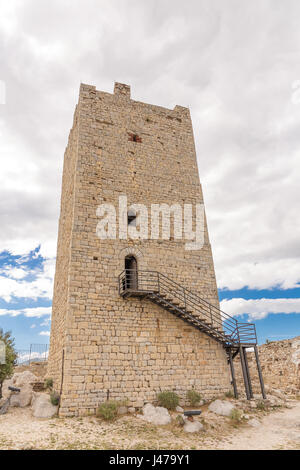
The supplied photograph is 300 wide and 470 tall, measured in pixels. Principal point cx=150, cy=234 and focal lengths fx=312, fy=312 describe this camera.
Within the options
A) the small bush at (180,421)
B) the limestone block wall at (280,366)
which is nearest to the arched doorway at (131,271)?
the small bush at (180,421)

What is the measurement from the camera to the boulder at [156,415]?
9.42m

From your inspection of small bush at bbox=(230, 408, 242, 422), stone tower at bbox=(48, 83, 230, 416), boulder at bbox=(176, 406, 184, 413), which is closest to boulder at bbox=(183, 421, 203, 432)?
boulder at bbox=(176, 406, 184, 413)

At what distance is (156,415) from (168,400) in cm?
92

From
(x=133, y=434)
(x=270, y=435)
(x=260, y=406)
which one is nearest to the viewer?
(x=133, y=434)

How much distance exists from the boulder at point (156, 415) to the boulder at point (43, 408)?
111 inches

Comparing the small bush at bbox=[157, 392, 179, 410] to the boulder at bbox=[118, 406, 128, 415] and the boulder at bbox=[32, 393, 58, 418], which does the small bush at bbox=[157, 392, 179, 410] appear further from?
the boulder at bbox=[32, 393, 58, 418]

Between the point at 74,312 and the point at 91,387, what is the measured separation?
96.9 inches

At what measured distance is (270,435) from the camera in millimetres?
8547

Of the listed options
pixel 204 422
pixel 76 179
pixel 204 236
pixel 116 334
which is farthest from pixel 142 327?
pixel 76 179

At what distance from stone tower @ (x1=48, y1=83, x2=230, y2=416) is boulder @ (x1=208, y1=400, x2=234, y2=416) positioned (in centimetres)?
83

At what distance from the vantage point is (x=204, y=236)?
587 inches

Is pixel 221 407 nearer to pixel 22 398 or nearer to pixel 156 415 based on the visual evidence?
pixel 156 415

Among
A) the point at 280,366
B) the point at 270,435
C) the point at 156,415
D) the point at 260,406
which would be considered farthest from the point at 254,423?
the point at 280,366

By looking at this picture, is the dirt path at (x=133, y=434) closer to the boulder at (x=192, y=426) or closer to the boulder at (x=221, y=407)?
the boulder at (x=192, y=426)
